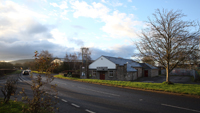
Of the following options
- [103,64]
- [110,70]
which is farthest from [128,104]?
[103,64]

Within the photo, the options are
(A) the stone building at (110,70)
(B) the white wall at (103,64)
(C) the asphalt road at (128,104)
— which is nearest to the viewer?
(C) the asphalt road at (128,104)

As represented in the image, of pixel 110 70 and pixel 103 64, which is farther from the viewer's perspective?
pixel 103 64

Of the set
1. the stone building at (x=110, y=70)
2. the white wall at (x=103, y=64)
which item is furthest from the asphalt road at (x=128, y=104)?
the white wall at (x=103, y=64)

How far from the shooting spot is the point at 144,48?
57.1 ft

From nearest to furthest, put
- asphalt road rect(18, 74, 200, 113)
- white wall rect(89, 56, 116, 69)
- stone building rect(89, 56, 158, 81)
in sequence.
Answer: asphalt road rect(18, 74, 200, 113) → stone building rect(89, 56, 158, 81) → white wall rect(89, 56, 116, 69)

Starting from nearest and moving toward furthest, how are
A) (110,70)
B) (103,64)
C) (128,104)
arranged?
(128,104), (110,70), (103,64)

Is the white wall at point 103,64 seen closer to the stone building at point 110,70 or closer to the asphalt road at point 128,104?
the stone building at point 110,70

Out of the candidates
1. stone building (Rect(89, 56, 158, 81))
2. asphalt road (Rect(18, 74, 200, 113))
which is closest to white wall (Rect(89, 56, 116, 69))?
stone building (Rect(89, 56, 158, 81))

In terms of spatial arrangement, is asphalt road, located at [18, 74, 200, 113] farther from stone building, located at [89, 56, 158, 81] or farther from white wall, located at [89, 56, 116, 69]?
white wall, located at [89, 56, 116, 69]

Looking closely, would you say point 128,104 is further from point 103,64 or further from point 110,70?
point 103,64

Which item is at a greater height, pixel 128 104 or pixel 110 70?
pixel 110 70

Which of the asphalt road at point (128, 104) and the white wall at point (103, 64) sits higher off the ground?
the white wall at point (103, 64)

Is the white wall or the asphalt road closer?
the asphalt road

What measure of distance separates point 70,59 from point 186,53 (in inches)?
2629
